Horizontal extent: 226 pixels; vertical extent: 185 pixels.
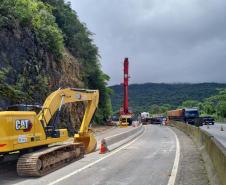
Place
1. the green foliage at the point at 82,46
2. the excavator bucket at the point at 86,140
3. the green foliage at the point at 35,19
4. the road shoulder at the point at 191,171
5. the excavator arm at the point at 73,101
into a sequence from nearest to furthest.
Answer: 1. the road shoulder at the point at 191,171
2. the excavator arm at the point at 73,101
3. the excavator bucket at the point at 86,140
4. the green foliage at the point at 35,19
5. the green foliage at the point at 82,46

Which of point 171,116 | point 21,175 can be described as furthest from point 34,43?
point 171,116

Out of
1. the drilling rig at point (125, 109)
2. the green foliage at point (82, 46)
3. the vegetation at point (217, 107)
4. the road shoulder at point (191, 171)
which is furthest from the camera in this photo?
the vegetation at point (217, 107)

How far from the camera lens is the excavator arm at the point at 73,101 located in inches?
704

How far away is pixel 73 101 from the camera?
66.5 ft

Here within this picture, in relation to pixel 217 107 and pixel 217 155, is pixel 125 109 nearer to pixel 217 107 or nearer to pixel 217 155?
pixel 217 155

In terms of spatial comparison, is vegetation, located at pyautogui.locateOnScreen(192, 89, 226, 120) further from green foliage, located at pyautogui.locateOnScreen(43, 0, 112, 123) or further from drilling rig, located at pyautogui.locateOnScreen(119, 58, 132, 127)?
green foliage, located at pyautogui.locateOnScreen(43, 0, 112, 123)

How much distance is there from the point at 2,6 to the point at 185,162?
1750 centimetres

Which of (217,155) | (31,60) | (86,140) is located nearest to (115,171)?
(217,155)

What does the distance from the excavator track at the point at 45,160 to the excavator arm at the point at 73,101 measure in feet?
3.95

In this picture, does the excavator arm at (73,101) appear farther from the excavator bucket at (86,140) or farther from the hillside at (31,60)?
the hillside at (31,60)

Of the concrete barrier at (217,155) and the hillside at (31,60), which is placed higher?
the hillside at (31,60)

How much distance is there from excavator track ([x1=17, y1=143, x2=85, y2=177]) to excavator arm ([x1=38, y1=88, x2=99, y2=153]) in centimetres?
120

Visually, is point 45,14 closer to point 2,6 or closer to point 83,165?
point 2,6

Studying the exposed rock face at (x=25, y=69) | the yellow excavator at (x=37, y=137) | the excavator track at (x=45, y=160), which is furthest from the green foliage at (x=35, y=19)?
the excavator track at (x=45, y=160)
